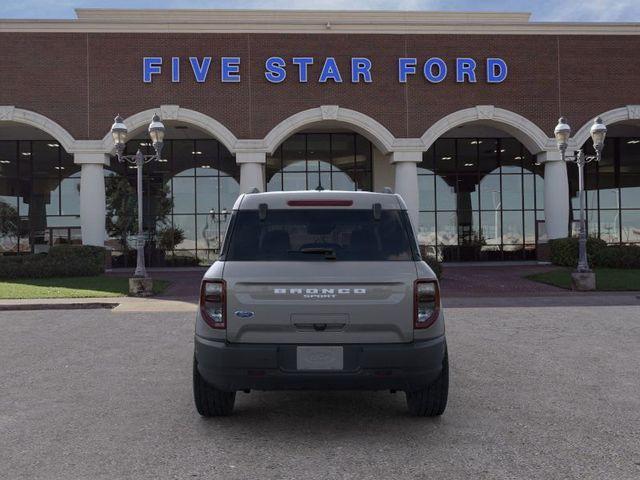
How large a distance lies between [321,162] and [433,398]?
24.9 meters

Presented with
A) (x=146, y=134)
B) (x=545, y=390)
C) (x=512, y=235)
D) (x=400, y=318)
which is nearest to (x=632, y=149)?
(x=512, y=235)

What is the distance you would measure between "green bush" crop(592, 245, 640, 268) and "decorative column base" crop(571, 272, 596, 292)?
A: 554 centimetres

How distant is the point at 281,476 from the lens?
3.77 m

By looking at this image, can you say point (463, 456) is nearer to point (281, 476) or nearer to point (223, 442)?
point (281, 476)

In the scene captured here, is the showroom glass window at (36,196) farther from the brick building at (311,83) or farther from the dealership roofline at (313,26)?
the dealership roofline at (313,26)

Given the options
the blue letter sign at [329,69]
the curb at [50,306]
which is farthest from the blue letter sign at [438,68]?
the curb at [50,306]

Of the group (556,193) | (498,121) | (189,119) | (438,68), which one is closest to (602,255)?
(556,193)

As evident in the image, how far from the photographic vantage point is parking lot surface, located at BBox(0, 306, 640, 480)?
13.0 feet

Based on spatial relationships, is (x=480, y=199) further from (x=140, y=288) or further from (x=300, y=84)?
(x=140, y=288)

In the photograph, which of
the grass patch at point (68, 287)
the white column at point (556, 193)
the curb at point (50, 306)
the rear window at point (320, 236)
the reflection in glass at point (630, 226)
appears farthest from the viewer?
the reflection in glass at point (630, 226)

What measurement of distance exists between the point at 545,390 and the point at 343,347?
9.62ft

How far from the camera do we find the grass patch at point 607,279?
55.1 feet

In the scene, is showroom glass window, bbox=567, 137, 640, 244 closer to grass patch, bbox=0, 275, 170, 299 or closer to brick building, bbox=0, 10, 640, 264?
brick building, bbox=0, 10, 640, 264

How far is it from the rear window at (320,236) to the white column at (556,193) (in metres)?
22.1
